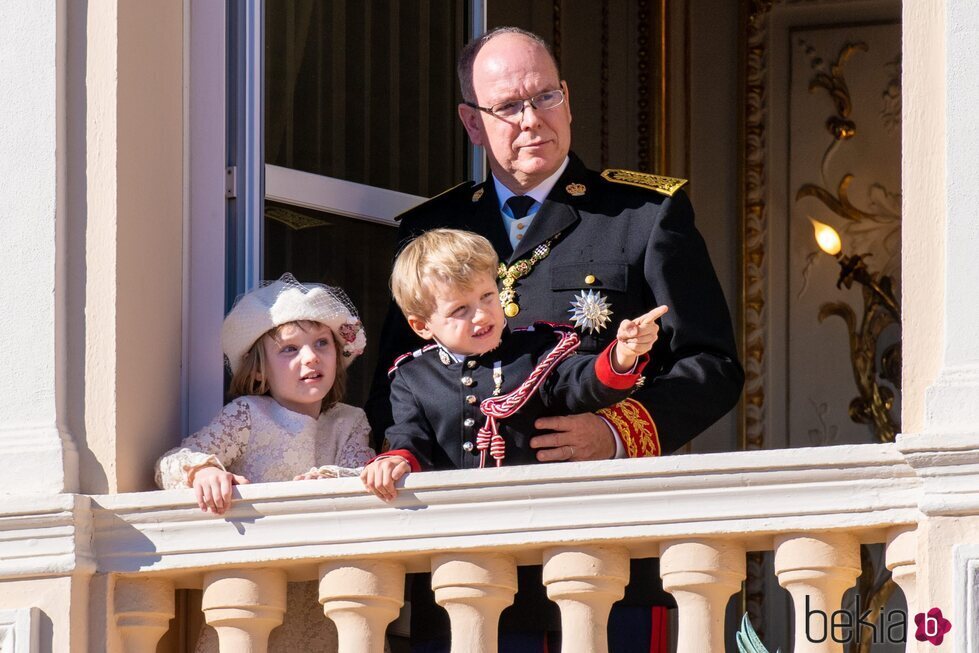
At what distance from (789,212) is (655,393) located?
8.58ft

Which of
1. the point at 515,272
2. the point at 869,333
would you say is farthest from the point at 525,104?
the point at 869,333

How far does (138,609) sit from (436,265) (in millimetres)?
834

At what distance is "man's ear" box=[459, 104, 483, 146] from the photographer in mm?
4516

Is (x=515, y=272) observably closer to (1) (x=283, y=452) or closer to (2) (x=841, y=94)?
(1) (x=283, y=452)

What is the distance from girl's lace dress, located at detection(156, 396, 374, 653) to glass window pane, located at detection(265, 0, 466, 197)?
1.96 feet

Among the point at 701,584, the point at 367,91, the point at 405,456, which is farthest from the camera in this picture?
the point at 367,91

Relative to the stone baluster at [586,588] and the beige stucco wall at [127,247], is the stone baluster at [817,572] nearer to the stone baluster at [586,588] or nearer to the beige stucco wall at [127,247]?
the stone baluster at [586,588]

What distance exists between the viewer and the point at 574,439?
13.1 feet

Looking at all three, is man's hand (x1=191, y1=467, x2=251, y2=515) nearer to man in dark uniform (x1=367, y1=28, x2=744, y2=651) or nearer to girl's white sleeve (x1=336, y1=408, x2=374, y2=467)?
girl's white sleeve (x1=336, y1=408, x2=374, y2=467)

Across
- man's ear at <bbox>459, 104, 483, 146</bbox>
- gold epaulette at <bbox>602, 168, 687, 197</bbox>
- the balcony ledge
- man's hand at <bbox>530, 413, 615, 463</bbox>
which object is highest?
man's ear at <bbox>459, 104, 483, 146</bbox>

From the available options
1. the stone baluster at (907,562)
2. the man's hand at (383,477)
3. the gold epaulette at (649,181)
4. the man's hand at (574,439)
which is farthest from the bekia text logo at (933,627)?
the gold epaulette at (649,181)

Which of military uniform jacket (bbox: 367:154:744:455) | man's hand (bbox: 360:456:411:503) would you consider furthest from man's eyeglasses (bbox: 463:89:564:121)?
man's hand (bbox: 360:456:411:503)

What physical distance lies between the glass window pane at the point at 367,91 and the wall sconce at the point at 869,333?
194 cm

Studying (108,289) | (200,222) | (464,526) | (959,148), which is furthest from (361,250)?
(959,148)
